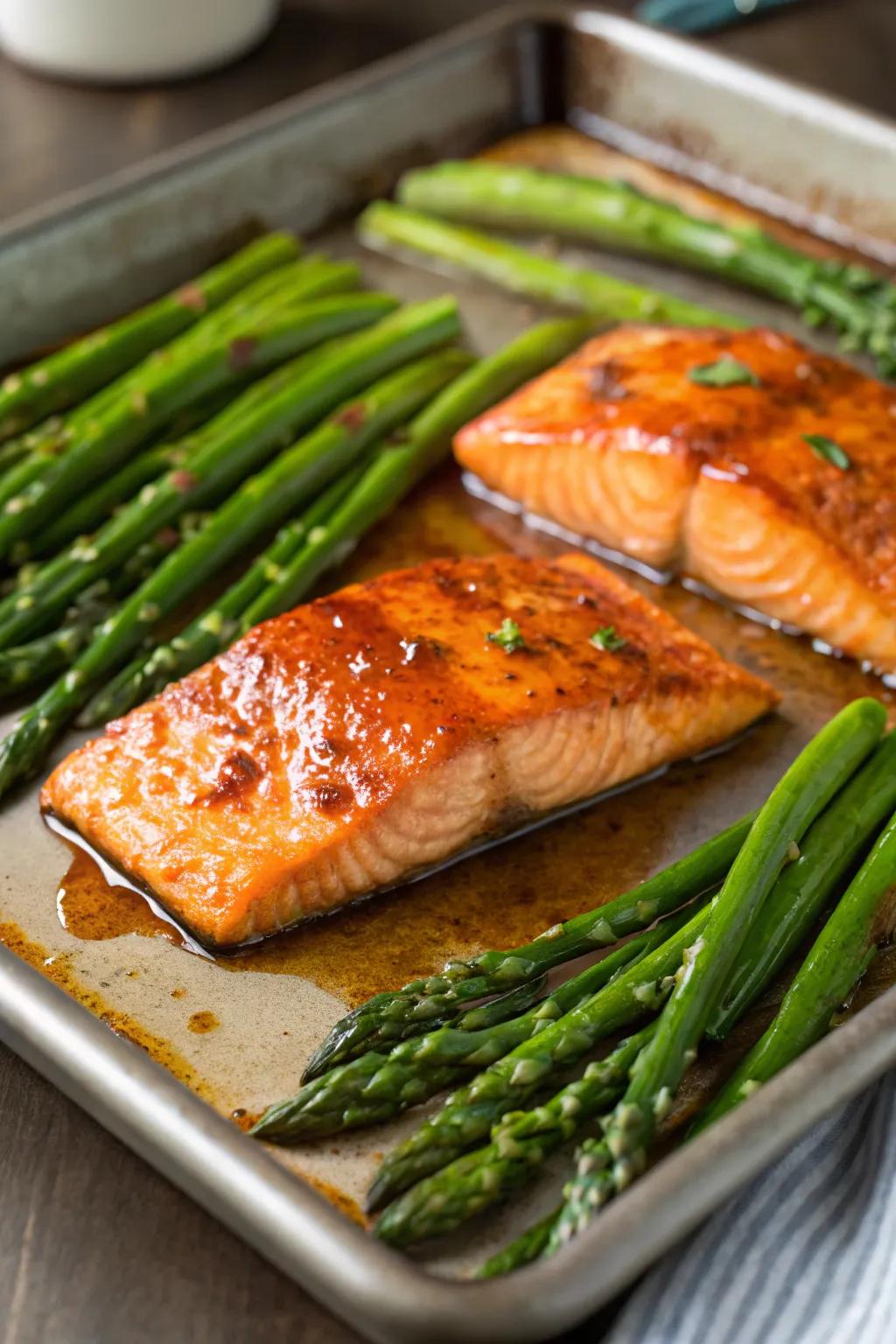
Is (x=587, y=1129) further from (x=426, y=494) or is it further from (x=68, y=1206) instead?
(x=426, y=494)

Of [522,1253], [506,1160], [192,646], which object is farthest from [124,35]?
[522,1253]

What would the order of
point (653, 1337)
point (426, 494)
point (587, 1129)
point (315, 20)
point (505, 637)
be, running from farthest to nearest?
point (315, 20) < point (426, 494) < point (505, 637) < point (587, 1129) < point (653, 1337)

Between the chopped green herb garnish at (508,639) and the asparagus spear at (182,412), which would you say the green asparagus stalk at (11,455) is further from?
the chopped green herb garnish at (508,639)

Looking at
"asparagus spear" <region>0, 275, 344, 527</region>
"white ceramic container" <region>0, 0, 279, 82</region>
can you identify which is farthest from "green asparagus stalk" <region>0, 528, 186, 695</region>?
"white ceramic container" <region>0, 0, 279, 82</region>

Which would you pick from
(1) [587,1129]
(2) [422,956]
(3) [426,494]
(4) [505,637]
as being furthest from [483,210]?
(1) [587,1129]

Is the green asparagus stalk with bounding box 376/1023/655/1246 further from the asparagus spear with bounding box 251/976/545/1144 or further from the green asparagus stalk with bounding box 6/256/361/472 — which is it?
the green asparagus stalk with bounding box 6/256/361/472

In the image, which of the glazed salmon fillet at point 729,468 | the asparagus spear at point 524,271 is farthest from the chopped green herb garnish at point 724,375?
the asparagus spear at point 524,271
